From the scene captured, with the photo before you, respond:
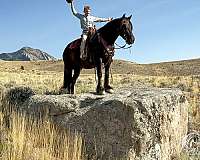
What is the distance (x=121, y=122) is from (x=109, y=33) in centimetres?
342

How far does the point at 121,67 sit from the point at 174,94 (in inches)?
3006

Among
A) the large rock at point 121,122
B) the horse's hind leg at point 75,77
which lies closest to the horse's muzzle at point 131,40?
the large rock at point 121,122

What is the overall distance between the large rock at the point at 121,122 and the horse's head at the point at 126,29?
6.10 ft

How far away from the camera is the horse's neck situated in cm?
1059

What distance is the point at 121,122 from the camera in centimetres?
782

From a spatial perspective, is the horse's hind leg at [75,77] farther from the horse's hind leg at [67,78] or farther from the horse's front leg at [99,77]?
the horse's front leg at [99,77]

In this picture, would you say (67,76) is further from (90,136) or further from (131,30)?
(90,136)

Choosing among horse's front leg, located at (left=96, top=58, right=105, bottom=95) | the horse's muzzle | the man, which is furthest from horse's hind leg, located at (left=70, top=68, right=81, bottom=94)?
the horse's muzzle

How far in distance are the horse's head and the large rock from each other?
6.10ft

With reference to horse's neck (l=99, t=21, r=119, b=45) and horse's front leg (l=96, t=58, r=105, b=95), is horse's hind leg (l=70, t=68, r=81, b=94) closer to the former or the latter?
horse's front leg (l=96, t=58, r=105, b=95)

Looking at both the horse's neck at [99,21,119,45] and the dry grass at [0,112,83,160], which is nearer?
the dry grass at [0,112,83,160]

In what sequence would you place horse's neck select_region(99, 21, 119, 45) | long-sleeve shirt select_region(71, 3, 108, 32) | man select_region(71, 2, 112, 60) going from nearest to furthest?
horse's neck select_region(99, 21, 119, 45)
man select_region(71, 2, 112, 60)
long-sleeve shirt select_region(71, 3, 108, 32)

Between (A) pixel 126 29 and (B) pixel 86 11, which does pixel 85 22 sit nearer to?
(B) pixel 86 11

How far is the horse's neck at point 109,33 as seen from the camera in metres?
10.6
